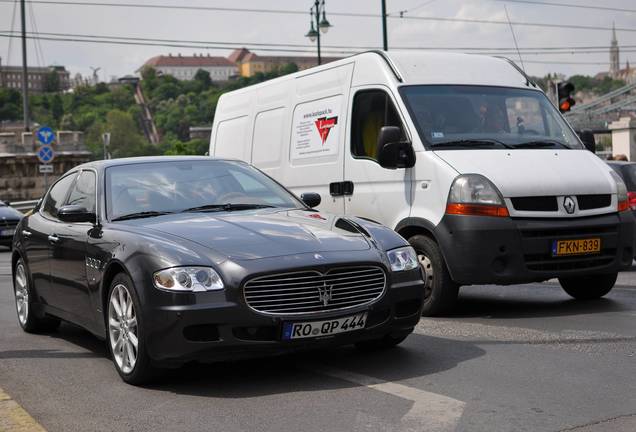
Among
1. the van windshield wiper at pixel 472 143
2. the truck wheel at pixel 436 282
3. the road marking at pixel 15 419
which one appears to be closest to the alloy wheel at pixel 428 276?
the truck wheel at pixel 436 282

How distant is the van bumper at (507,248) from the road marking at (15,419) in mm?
3977

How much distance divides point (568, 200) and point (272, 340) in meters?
3.72

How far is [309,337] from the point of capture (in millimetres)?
5961

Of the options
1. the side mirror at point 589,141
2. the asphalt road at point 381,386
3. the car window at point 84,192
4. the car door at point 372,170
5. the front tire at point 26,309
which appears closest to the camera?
the asphalt road at point 381,386

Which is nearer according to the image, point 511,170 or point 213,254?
point 213,254

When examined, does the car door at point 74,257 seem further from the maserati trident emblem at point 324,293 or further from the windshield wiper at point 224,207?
the maserati trident emblem at point 324,293

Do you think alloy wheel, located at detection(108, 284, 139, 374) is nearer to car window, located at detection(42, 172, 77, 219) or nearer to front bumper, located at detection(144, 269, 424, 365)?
front bumper, located at detection(144, 269, 424, 365)

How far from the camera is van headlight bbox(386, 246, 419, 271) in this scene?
20.9 ft

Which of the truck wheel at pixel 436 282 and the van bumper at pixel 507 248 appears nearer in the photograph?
the van bumper at pixel 507 248

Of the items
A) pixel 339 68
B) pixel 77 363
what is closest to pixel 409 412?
pixel 77 363

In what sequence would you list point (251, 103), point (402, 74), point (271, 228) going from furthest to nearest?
point (251, 103)
point (402, 74)
point (271, 228)

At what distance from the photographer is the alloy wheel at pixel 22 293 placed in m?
8.54

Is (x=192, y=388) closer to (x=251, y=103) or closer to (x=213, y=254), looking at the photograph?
(x=213, y=254)

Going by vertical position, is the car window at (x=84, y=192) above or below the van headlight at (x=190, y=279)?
above
